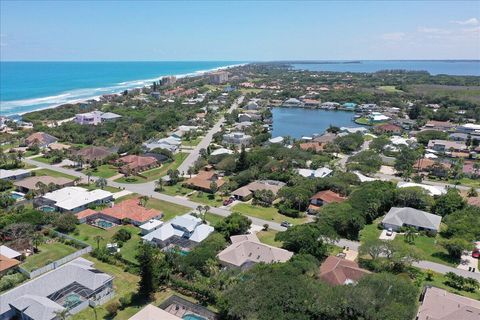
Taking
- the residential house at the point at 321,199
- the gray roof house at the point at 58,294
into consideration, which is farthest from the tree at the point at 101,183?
the residential house at the point at 321,199

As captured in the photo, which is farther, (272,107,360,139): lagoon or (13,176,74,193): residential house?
(272,107,360,139): lagoon

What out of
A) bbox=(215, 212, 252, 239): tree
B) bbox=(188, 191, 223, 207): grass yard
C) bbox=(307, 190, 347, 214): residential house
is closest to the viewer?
bbox=(215, 212, 252, 239): tree

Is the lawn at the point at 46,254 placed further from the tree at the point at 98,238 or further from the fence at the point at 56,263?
the tree at the point at 98,238

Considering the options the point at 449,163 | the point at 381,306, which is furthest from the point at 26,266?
the point at 449,163

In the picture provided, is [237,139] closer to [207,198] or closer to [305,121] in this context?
[207,198]

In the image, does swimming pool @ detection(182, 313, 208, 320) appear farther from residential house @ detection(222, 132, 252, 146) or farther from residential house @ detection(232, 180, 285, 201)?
residential house @ detection(222, 132, 252, 146)

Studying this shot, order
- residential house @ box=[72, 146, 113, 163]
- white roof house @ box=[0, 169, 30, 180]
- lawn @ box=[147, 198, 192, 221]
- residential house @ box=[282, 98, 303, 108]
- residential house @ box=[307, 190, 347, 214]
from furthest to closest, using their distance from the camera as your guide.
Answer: residential house @ box=[282, 98, 303, 108] → residential house @ box=[72, 146, 113, 163] → white roof house @ box=[0, 169, 30, 180] → residential house @ box=[307, 190, 347, 214] → lawn @ box=[147, 198, 192, 221]

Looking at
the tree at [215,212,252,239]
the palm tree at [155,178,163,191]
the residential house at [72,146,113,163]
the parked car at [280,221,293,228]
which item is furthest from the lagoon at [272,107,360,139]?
the tree at [215,212,252,239]

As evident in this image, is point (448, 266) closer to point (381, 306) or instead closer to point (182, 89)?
point (381, 306)
